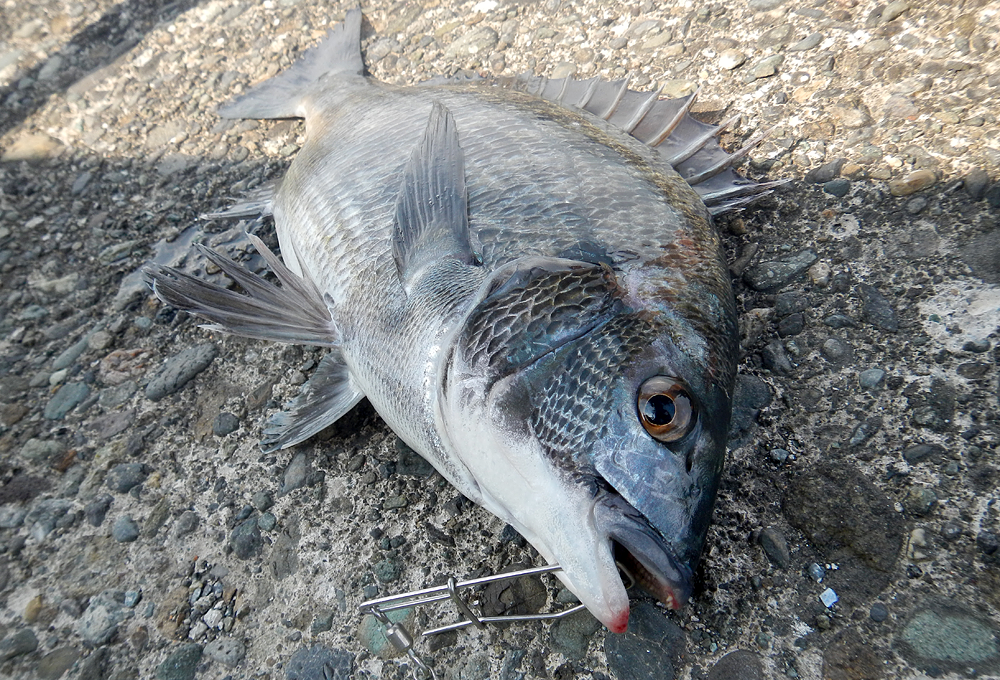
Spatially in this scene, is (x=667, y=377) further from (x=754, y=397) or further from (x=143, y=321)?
(x=143, y=321)

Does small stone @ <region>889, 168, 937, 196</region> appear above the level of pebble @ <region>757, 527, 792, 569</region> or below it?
above

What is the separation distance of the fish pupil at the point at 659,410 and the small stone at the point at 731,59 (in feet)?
7.93

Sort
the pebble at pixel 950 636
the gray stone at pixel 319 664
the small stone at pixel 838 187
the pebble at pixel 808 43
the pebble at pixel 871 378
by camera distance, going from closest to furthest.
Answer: the pebble at pixel 950 636
the gray stone at pixel 319 664
the pebble at pixel 871 378
the small stone at pixel 838 187
the pebble at pixel 808 43

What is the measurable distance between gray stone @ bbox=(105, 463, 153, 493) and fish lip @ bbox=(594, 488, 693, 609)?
6.68ft

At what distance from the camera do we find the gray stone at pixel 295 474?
2.25 meters

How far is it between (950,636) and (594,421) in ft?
3.76

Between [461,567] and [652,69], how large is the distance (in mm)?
2786

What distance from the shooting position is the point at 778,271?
89.8 inches

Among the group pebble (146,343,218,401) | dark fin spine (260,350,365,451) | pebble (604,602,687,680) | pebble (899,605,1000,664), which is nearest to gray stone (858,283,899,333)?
pebble (899,605,1000,664)

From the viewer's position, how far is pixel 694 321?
1532 millimetres

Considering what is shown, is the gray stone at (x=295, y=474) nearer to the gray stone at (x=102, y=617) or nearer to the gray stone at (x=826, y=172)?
the gray stone at (x=102, y=617)

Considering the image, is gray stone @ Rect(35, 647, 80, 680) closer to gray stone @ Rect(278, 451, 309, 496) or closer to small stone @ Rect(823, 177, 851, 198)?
gray stone @ Rect(278, 451, 309, 496)

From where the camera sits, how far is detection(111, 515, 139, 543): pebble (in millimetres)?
2236

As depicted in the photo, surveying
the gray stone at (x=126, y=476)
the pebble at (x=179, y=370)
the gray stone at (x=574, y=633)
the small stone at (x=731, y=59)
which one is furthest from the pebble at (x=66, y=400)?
the small stone at (x=731, y=59)
